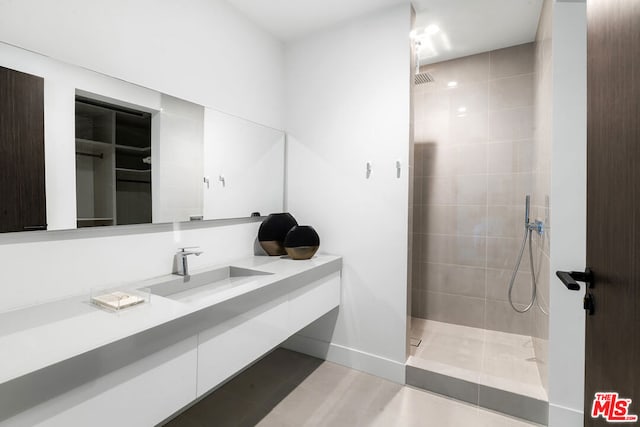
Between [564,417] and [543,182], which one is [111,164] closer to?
[543,182]

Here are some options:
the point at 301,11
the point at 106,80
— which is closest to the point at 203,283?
the point at 106,80

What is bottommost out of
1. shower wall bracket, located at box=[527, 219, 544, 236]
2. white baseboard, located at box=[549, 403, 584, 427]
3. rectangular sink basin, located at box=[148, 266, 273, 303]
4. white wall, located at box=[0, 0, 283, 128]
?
white baseboard, located at box=[549, 403, 584, 427]

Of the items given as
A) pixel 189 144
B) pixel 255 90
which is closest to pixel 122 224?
pixel 189 144

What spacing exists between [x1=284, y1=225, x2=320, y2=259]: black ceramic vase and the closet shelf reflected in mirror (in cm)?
89

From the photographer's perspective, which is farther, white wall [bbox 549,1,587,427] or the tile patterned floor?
the tile patterned floor

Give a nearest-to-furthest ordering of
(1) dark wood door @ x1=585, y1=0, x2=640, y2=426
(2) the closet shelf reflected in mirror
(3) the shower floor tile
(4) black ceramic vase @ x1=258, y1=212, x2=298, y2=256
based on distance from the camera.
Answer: (1) dark wood door @ x1=585, y1=0, x2=640, y2=426 → (2) the closet shelf reflected in mirror → (3) the shower floor tile → (4) black ceramic vase @ x1=258, y1=212, x2=298, y2=256

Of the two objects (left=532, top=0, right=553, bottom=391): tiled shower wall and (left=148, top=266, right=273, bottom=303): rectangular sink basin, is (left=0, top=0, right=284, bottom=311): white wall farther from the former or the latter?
(left=532, top=0, right=553, bottom=391): tiled shower wall

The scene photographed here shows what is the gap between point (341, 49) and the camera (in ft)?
7.85

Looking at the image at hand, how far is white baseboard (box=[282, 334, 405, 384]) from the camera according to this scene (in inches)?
87.7

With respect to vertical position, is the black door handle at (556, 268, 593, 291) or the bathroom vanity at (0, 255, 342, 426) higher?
the black door handle at (556, 268, 593, 291)

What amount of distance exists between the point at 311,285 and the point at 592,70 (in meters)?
1.68

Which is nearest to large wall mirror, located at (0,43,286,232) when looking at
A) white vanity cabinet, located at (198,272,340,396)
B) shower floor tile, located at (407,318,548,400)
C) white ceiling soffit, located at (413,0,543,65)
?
white vanity cabinet, located at (198,272,340,396)

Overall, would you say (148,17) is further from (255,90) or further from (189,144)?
(255,90)

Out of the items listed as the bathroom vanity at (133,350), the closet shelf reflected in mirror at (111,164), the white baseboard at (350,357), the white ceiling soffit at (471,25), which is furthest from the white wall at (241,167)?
the white ceiling soffit at (471,25)
